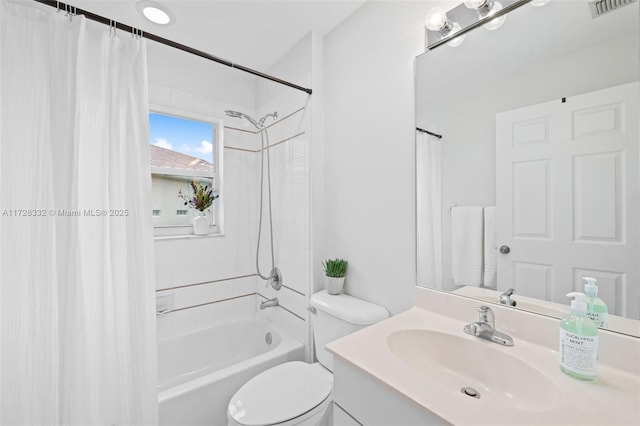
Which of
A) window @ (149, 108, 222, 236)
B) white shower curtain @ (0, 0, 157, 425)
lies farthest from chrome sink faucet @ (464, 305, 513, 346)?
window @ (149, 108, 222, 236)

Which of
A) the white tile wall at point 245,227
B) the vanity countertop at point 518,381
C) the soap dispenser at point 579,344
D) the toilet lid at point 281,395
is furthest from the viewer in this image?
the white tile wall at point 245,227

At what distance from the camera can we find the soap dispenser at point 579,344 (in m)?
0.67

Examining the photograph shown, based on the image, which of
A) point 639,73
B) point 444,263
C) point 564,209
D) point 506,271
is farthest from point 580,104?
point 444,263

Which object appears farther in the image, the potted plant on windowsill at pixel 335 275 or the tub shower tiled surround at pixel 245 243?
the tub shower tiled surround at pixel 245 243

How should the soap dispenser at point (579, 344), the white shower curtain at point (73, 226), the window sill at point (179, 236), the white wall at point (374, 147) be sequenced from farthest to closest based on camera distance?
the window sill at point (179, 236) → the white wall at point (374, 147) → the white shower curtain at point (73, 226) → the soap dispenser at point (579, 344)

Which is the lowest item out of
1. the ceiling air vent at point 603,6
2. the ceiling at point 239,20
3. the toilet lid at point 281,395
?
the toilet lid at point 281,395

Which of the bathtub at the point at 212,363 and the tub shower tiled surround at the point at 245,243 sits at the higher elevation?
the tub shower tiled surround at the point at 245,243

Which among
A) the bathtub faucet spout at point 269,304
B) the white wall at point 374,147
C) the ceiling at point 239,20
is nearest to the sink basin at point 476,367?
the white wall at point 374,147

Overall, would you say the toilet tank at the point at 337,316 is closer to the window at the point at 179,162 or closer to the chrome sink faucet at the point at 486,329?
the chrome sink faucet at the point at 486,329

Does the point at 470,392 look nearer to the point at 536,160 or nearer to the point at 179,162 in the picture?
the point at 536,160

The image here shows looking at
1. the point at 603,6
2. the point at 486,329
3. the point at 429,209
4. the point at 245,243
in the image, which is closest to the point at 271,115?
the point at 245,243

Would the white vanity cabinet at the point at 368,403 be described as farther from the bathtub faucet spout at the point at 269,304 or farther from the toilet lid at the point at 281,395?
the bathtub faucet spout at the point at 269,304

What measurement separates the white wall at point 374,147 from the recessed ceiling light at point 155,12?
0.90 meters

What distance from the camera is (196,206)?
211 cm
